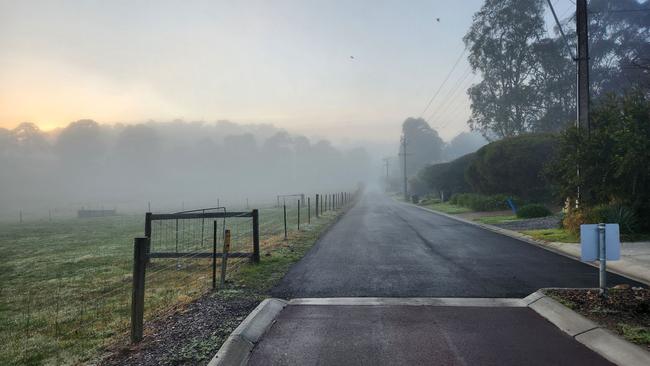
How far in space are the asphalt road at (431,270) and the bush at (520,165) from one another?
17.8 meters

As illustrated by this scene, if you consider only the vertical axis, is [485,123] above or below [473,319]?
above

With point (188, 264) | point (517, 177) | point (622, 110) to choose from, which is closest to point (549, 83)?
point (517, 177)

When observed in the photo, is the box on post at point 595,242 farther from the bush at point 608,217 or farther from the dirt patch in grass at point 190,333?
the bush at point 608,217

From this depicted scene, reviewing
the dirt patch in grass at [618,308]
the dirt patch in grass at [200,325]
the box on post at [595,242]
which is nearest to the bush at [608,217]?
the dirt patch in grass at [618,308]

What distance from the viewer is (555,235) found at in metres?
15.4

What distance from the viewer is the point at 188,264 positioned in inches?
473

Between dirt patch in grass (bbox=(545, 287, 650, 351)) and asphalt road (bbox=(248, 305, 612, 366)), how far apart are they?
55cm

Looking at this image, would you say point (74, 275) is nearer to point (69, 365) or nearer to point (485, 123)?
point (69, 365)

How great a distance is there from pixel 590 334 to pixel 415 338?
207cm

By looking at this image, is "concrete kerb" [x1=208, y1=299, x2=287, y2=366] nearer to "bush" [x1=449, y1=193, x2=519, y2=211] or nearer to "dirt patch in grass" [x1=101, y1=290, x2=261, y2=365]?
"dirt patch in grass" [x1=101, y1=290, x2=261, y2=365]

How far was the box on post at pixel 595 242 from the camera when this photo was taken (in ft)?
22.1

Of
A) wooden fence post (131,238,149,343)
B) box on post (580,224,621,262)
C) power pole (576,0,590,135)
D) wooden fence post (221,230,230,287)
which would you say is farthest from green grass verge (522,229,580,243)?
wooden fence post (131,238,149,343)

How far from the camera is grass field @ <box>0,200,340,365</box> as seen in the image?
19.5 ft

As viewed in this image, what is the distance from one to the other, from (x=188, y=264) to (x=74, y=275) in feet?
8.78
